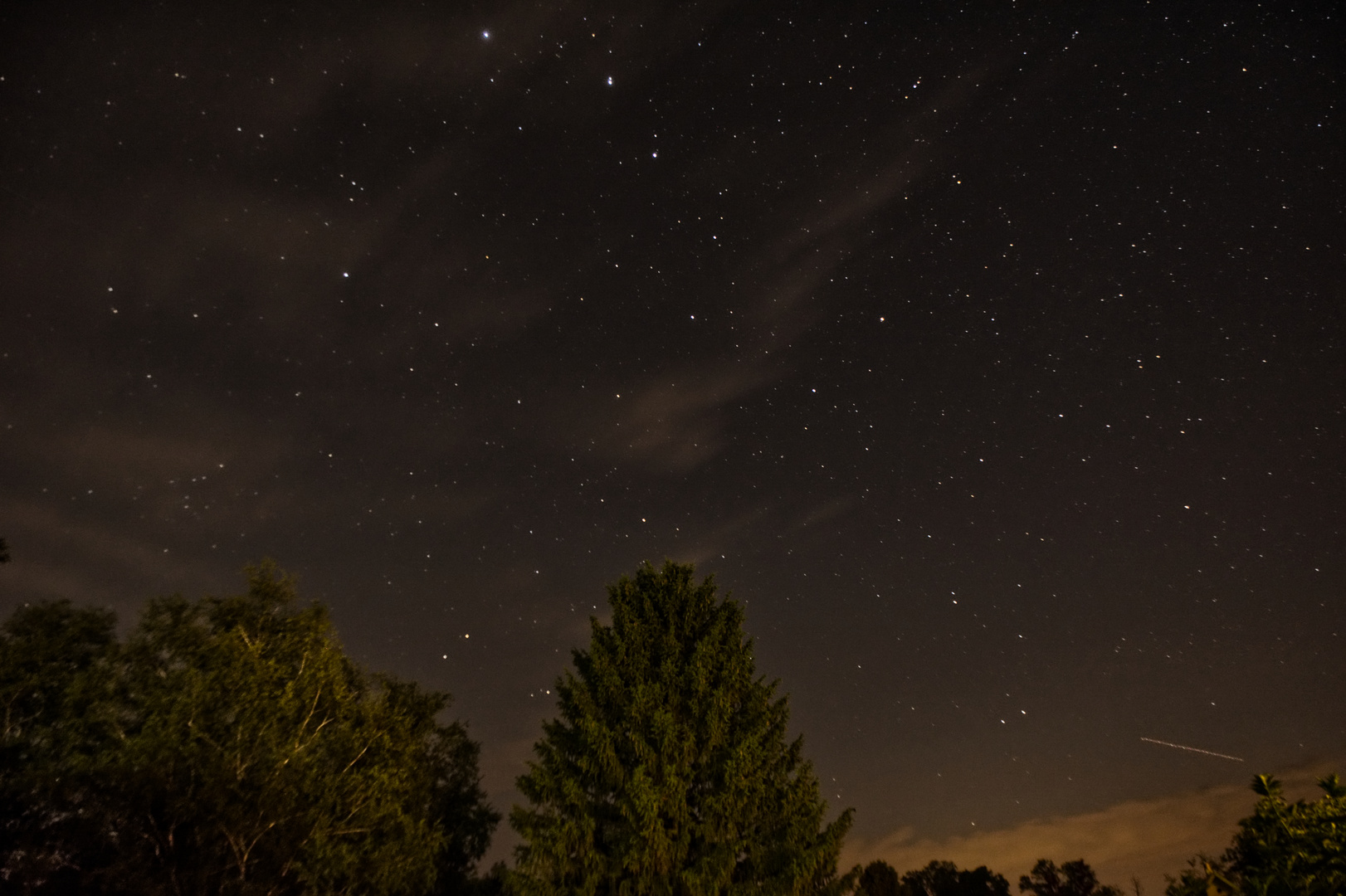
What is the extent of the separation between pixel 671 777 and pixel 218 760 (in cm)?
1339

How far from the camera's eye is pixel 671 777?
1861 centimetres

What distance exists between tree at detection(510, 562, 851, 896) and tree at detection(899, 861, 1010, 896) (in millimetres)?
59007

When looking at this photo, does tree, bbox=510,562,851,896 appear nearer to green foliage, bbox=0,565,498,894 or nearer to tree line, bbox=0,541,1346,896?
tree line, bbox=0,541,1346,896

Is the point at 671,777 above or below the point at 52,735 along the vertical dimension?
below

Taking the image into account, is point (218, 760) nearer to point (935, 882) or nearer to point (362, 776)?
point (362, 776)

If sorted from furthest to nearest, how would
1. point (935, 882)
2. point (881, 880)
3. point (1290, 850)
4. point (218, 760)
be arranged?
point (935, 882) → point (881, 880) → point (218, 760) → point (1290, 850)

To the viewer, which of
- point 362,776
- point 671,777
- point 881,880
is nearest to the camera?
point 671,777

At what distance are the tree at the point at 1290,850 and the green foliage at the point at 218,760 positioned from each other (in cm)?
2240

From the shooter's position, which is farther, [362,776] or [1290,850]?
[362,776]

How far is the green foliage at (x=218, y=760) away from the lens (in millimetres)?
17703

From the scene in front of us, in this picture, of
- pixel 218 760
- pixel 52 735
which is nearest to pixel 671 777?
pixel 218 760

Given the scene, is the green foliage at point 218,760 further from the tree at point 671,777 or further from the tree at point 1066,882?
the tree at point 1066,882

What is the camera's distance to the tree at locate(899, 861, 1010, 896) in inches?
2822

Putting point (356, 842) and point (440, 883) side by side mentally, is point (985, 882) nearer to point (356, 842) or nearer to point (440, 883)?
point (440, 883)
